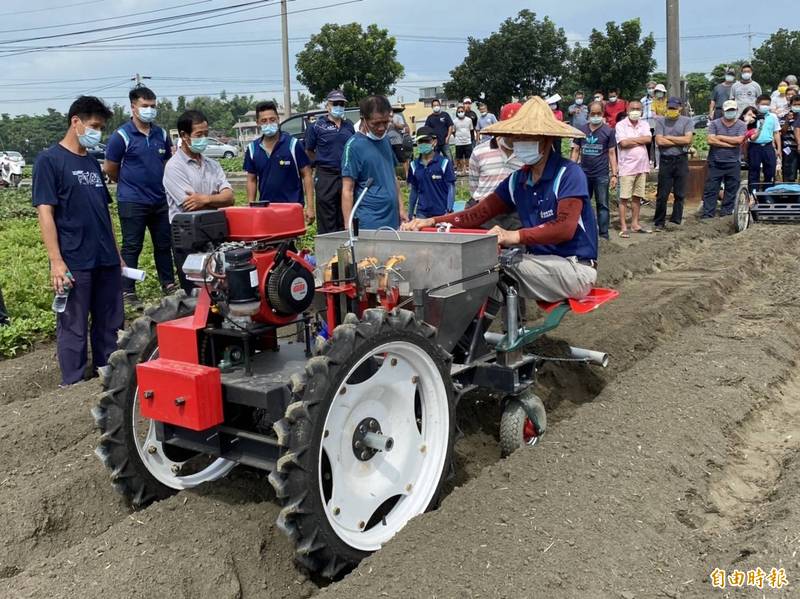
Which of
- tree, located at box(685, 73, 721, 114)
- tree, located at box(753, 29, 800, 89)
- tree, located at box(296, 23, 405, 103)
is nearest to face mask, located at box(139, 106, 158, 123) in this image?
tree, located at box(296, 23, 405, 103)

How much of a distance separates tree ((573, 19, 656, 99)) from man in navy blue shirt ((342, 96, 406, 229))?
101ft

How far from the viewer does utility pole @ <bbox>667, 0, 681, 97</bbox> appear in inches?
577

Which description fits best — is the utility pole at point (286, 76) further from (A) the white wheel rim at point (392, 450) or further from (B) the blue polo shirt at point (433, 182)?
(A) the white wheel rim at point (392, 450)


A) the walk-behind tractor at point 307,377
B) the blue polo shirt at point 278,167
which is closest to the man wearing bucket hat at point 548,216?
the walk-behind tractor at point 307,377

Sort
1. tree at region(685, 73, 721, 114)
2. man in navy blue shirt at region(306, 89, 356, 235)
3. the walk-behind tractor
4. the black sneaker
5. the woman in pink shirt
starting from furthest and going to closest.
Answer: tree at region(685, 73, 721, 114), the woman in pink shirt, man in navy blue shirt at region(306, 89, 356, 235), the black sneaker, the walk-behind tractor

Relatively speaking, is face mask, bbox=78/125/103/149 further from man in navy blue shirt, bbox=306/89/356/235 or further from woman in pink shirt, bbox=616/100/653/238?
woman in pink shirt, bbox=616/100/653/238

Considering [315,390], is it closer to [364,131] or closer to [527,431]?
[527,431]

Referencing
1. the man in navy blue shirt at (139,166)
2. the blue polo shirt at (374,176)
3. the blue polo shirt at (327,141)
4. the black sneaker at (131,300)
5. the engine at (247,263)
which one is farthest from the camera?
the blue polo shirt at (327,141)

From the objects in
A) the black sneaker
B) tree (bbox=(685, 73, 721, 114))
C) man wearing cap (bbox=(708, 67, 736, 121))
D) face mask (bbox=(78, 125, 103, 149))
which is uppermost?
tree (bbox=(685, 73, 721, 114))

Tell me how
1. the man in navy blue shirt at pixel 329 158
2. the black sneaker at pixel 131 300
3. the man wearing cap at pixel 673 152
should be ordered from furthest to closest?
the man wearing cap at pixel 673 152
the man in navy blue shirt at pixel 329 158
the black sneaker at pixel 131 300

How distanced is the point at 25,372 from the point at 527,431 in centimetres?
409

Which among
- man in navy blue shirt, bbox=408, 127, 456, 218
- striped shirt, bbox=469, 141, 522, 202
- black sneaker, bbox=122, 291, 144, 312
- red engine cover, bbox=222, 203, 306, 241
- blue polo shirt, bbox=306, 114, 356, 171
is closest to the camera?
red engine cover, bbox=222, 203, 306, 241

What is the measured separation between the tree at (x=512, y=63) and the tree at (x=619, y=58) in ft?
10.8

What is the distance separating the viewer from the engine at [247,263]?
11.0 ft
